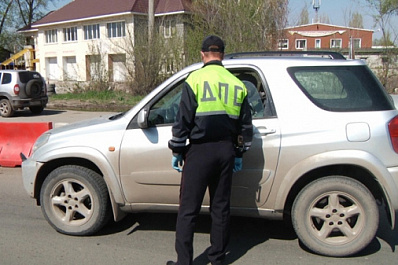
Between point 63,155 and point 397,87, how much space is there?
708 inches

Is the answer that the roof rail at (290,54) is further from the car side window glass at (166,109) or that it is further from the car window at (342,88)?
the car side window glass at (166,109)

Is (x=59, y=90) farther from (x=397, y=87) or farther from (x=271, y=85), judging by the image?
(x=271, y=85)

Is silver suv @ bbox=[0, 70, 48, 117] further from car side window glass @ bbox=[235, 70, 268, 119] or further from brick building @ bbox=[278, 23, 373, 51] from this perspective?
brick building @ bbox=[278, 23, 373, 51]

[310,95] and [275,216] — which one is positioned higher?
[310,95]

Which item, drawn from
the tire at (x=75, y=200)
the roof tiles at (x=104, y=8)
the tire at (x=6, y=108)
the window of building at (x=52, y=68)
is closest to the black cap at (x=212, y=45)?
the tire at (x=75, y=200)

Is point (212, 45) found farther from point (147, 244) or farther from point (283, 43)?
point (283, 43)

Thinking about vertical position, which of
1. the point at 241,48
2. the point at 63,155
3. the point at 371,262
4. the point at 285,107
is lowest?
the point at 371,262

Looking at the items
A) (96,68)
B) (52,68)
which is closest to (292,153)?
(96,68)

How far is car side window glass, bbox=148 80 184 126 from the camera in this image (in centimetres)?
396

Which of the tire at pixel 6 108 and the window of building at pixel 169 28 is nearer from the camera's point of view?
the tire at pixel 6 108

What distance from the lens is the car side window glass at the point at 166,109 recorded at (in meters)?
3.96

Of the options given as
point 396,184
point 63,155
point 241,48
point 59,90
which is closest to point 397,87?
point 241,48

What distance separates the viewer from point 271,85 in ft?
12.5

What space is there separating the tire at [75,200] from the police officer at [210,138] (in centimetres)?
115
